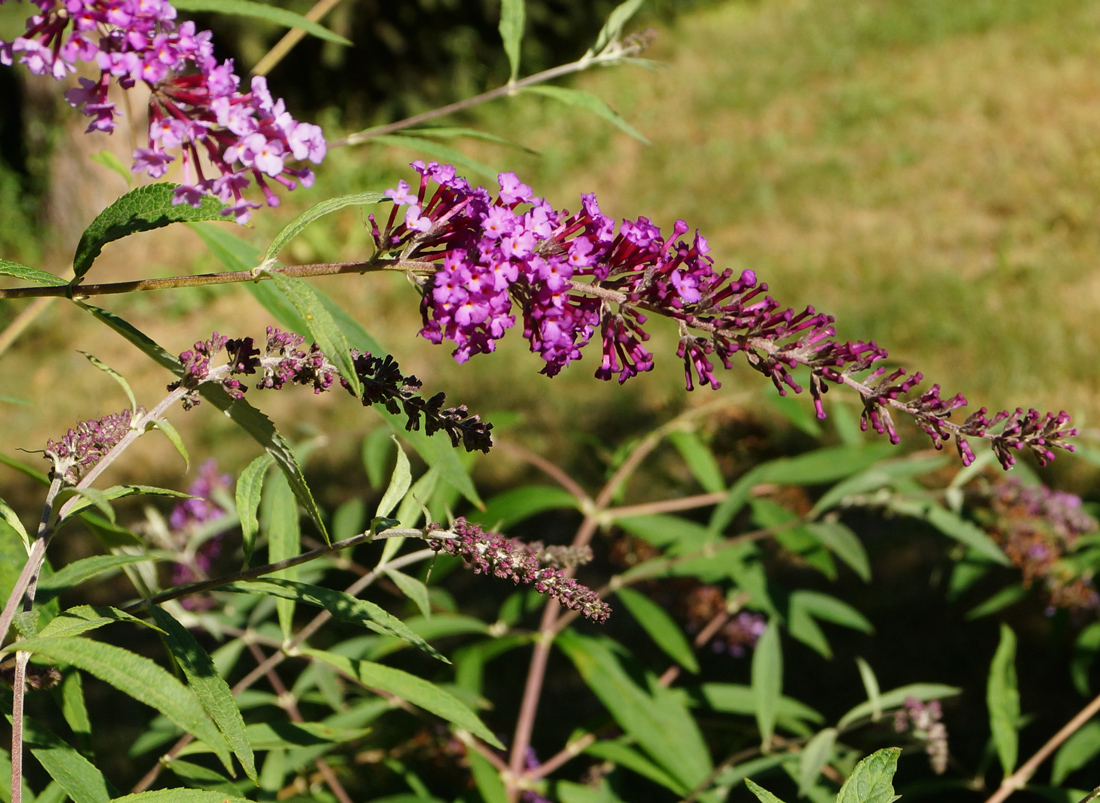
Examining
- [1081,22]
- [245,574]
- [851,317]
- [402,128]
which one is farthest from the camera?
[1081,22]

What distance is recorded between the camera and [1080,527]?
2199 mm

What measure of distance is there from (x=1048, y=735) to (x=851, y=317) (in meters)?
2.49

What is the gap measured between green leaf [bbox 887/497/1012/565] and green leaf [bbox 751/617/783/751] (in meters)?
0.41

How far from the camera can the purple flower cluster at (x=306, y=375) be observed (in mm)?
1018

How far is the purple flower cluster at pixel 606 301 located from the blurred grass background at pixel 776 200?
1.58 m

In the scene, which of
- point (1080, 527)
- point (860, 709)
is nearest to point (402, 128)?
point (860, 709)

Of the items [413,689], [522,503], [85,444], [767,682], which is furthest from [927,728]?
[85,444]

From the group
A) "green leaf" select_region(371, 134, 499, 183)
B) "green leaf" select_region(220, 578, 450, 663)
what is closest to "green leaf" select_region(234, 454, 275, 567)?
"green leaf" select_region(220, 578, 450, 663)

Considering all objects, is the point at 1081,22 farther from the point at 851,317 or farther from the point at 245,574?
the point at 245,574

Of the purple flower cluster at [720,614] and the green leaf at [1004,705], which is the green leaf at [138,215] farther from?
the purple flower cluster at [720,614]

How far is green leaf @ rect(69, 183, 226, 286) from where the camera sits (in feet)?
3.43

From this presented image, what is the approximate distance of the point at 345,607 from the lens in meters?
1.11

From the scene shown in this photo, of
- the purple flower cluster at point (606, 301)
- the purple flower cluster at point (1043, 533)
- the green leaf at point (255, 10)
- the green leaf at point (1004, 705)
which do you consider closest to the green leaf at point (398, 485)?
the purple flower cluster at point (606, 301)

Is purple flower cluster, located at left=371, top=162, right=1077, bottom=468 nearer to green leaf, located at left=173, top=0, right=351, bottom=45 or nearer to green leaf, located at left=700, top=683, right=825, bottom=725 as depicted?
green leaf, located at left=173, top=0, right=351, bottom=45
